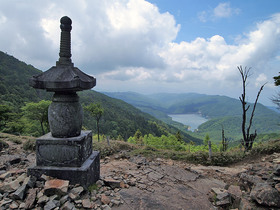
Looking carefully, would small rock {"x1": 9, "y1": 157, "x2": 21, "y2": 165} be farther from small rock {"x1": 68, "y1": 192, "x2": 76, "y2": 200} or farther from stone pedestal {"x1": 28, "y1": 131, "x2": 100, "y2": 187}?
small rock {"x1": 68, "y1": 192, "x2": 76, "y2": 200}

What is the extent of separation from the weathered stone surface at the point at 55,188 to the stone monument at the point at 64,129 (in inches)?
13.0

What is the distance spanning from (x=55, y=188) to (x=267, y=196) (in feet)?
15.7

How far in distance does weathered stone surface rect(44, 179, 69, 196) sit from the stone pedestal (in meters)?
0.33

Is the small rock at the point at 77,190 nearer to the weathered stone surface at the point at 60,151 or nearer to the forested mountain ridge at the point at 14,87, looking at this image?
the weathered stone surface at the point at 60,151

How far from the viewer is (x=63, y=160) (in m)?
4.41

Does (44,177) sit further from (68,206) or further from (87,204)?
(87,204)

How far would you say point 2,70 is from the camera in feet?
Result: 192

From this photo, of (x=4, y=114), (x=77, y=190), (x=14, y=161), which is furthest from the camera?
(x=4, y=114)

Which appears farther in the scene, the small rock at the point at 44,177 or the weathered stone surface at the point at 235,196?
the weathered stone surface at the point at 235,196

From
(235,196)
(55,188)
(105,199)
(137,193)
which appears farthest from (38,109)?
(235,196)

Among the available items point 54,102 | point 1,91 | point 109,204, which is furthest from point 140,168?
point 1,91

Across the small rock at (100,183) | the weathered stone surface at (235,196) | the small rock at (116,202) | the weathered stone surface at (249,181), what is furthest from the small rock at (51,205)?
the weathered stone surface at (249,181)

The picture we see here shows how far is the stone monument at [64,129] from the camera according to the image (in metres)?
4.22

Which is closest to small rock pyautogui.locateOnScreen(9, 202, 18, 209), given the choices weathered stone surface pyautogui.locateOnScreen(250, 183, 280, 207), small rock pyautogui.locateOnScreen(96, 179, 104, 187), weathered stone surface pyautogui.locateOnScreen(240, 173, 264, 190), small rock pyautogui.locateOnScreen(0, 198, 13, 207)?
small rock pyautogui.locateOnScreen(0, 198, 13, 207)
